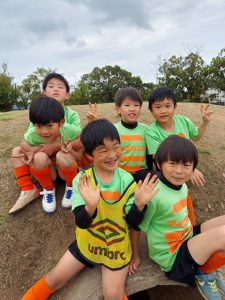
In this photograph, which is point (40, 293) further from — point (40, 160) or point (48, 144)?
point (48, 144)

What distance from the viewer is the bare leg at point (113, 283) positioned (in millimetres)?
2596

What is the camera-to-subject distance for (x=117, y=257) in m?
2.67

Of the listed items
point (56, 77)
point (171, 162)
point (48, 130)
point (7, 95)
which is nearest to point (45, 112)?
point (48, 130)

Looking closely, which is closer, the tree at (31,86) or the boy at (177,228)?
the boy at (177,228)

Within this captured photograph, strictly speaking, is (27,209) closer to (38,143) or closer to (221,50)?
(38,143)

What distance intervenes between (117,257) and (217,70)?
76.9ft

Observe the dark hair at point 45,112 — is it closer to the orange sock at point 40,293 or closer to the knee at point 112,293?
the orange sock at point 40,293

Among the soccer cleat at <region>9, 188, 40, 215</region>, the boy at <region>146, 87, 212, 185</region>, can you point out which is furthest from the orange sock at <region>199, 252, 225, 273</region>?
the soccer cleat at <region>9, 188, 40, 215</region>

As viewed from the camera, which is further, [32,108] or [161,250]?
[32,108]

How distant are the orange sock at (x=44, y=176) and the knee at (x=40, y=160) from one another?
64 mm

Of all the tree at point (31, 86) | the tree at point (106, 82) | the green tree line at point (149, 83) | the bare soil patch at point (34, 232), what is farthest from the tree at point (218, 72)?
the bare soil patch at point (34, 232)

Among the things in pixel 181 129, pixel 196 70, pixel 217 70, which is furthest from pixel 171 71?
pixel 181 129

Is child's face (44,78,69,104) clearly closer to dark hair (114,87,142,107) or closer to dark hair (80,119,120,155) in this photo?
dark hair (114,87,142,107)

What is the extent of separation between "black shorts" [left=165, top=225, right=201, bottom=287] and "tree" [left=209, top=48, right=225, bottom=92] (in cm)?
2300
